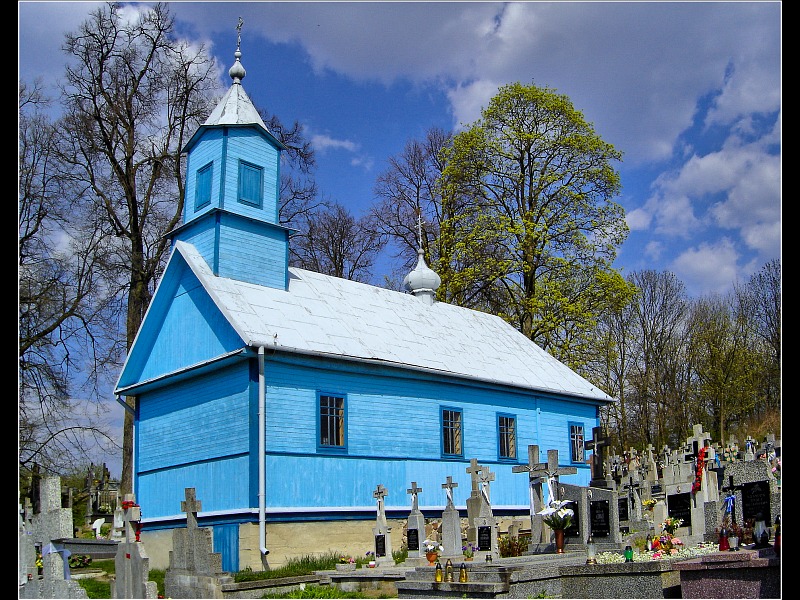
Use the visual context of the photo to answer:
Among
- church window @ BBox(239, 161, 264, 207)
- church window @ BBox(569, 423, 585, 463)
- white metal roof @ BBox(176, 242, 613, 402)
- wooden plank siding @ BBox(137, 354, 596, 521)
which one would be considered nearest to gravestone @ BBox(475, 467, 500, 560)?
wooden plank siding @ BBox(137, 354, 596, 521)

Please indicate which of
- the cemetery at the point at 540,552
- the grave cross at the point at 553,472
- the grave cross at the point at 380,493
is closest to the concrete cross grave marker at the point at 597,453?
the cemetery at the point at 540,552

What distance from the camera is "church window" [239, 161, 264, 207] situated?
21.3 metres

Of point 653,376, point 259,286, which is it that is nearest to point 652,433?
point 653,376

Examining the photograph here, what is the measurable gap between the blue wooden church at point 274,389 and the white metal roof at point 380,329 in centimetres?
6

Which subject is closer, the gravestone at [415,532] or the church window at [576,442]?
the gravestone at [415,532]

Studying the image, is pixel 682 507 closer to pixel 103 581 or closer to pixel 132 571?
pixel 132 571

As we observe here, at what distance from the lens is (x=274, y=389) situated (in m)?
18.4

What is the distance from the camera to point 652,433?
46.7 m

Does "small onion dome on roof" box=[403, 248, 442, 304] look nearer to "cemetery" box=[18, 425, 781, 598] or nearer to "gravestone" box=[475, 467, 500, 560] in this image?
"cemetery" box=[18, 425, 781, 598]

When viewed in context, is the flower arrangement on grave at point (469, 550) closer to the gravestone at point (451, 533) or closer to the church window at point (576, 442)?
the gravestone at point (451, 533)

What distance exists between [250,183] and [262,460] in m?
7.45

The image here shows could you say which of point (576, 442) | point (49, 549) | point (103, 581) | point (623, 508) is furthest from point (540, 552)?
point (576, 442)

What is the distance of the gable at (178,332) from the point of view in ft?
63.5
